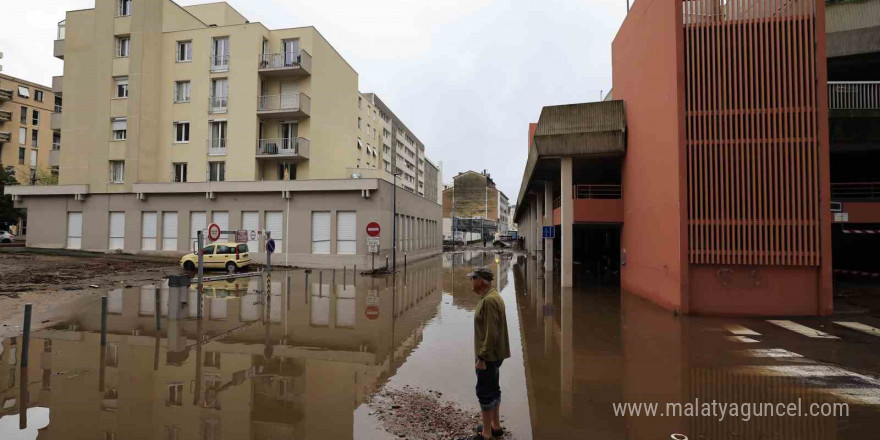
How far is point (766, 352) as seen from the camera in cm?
815

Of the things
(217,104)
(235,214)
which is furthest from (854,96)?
(217,104)

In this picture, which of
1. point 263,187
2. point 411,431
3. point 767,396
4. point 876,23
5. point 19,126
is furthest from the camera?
point 19,126

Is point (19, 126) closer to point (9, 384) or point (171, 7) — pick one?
point (171, 7)

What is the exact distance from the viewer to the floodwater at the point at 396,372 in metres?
4.95

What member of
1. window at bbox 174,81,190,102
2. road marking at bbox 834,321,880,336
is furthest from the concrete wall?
road marking at bbox 834,321,880,336

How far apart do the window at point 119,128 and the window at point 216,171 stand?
21.1ft

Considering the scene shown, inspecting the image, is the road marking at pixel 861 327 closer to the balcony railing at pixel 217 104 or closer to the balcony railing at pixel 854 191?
the balcony railing at pixel 854 191

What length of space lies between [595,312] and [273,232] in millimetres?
20764

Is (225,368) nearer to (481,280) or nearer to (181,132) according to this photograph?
(481,280)

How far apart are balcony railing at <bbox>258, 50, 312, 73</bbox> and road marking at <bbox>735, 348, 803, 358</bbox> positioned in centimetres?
2831

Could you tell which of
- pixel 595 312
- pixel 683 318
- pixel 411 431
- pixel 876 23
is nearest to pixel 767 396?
pixel 411 431

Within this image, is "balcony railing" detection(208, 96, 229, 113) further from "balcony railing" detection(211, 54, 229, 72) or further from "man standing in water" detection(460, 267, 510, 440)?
"man standing in water" detection(460, 267, 510, 440)

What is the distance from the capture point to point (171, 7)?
101ft

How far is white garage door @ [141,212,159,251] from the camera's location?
94.9 ft
